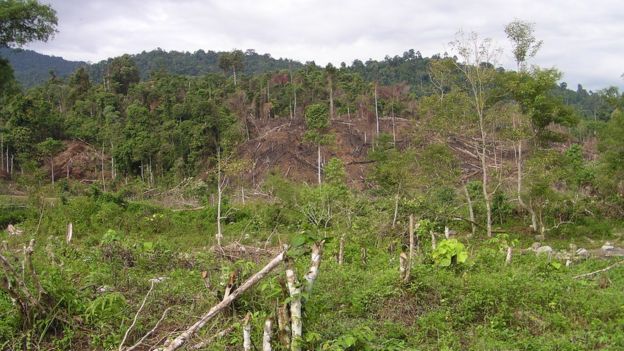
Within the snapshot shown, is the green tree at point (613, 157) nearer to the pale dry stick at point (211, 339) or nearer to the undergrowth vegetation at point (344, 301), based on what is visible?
the undergrowth vegetation at point (344, 301)

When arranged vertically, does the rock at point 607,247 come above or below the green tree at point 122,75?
below

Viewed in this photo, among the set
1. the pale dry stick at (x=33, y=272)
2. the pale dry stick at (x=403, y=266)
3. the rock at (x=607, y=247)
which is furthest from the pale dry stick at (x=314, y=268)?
the rock at (x=607, y=247)

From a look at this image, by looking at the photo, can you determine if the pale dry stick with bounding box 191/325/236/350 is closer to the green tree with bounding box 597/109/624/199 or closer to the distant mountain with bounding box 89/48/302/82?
the green tree with bounding box 597/109/624/199

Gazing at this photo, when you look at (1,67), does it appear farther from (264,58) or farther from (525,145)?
(264,58)

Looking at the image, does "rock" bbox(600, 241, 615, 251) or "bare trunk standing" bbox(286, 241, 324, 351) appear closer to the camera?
"bare trunk standing" bbox(286, 241, 324, 351)

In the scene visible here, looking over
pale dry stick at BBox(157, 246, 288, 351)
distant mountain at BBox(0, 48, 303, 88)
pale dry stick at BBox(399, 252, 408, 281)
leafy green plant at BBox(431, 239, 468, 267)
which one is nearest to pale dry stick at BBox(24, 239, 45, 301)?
pale dry stick at BBox(157, 246, 288, 351)


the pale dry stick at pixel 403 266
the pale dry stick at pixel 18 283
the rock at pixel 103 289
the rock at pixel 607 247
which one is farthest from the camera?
the rock at pixel 607 247

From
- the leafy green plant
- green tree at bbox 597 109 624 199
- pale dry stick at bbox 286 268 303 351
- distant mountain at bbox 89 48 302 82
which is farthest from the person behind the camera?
distant mountain at bbox 89 48 302 82

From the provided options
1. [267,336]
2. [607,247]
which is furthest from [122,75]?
[267,336]

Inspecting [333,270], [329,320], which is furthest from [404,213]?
[329,320]

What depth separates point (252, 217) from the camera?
18250 mm

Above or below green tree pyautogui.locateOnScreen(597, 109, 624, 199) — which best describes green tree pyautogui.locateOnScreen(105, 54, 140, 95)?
above

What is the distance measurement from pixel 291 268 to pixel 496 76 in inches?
499

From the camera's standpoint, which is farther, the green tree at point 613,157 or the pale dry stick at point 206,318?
the green tree at point 613,157
